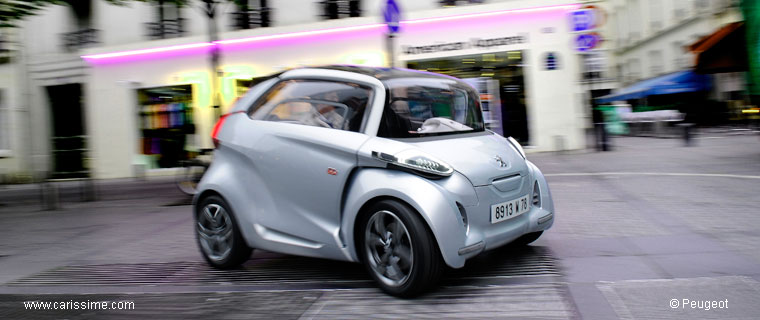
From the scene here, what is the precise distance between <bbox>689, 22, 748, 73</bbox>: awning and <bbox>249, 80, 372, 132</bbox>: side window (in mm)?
10212

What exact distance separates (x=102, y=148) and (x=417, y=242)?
17769 mm

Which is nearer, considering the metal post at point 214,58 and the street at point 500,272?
the street at point 500,272

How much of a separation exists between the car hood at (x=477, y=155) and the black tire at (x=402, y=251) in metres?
0.45

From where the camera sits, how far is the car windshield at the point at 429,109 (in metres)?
4.31

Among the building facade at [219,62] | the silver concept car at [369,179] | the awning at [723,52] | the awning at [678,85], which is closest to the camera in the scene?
the silver concept car at [369,179]

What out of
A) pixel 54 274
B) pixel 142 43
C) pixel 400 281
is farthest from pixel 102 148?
pixel 400 281

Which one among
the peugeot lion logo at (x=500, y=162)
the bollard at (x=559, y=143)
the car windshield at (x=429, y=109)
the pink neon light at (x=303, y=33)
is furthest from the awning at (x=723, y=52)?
the peugeot lion logo at (x=500, y=162)

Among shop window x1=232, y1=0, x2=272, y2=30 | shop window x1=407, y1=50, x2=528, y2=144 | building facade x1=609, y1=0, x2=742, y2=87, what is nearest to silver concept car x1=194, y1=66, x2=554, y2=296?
shop window x1=407, y1=50, x2=528, y2=144

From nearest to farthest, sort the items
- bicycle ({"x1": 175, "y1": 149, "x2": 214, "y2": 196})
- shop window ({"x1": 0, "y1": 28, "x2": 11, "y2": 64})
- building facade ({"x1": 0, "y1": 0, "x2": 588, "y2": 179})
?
bicycle ({"x1": 175, "y1": 149, "x2": 214, "y2": 196})
building facade ({"x1": 0, "y1": 0, "x2": 588, "y2": 179})
shop window ({"x1": 0, "y1": 28, "x2": 11, "y2": 64})

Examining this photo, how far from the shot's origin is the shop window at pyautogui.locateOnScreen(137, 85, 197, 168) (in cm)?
1880

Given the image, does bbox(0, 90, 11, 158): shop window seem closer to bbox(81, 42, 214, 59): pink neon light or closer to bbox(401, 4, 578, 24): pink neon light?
bbox(81, 42, 214, 59): pink neon light

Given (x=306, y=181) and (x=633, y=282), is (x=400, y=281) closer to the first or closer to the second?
(x=306, y=181)

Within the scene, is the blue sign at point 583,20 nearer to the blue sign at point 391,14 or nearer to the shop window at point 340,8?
the blue sign at point 391,14

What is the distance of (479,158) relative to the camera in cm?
423
